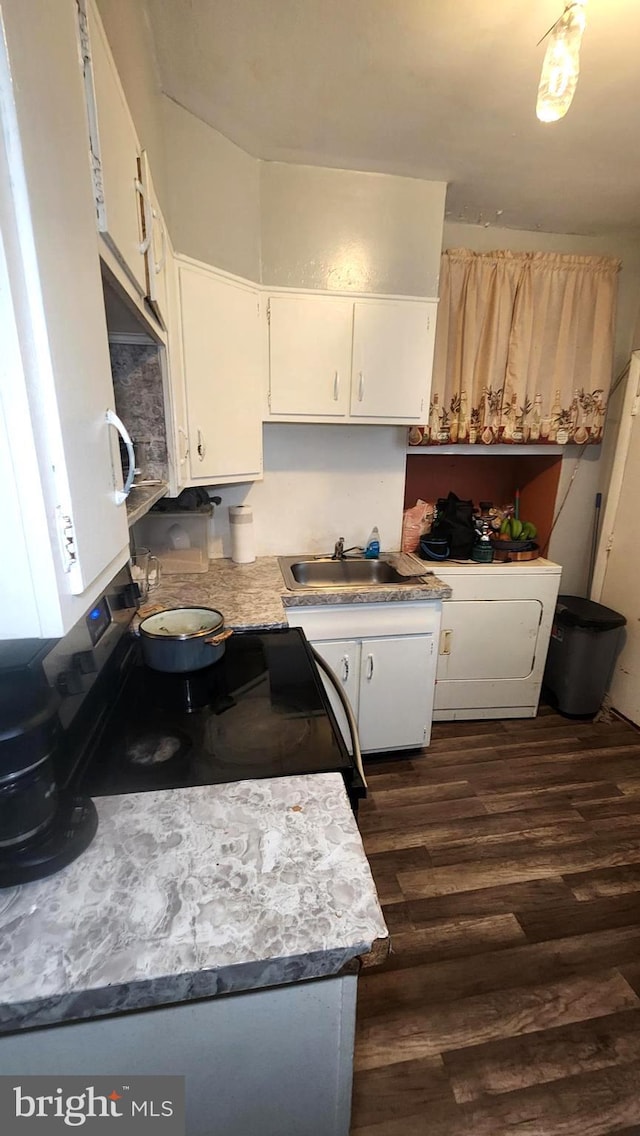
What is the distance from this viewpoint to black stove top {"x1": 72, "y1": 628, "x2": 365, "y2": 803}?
85cm

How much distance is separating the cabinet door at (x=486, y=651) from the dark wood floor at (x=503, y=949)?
33 centimetres

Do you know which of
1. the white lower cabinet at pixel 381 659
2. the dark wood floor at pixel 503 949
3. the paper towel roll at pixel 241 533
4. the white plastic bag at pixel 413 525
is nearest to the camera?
the dark wood floor at pixel 503 949

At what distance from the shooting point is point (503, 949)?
4.55 ft

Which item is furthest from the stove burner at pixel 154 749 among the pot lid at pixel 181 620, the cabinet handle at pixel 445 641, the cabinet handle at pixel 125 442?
the cabinet handle at pixel 445 641

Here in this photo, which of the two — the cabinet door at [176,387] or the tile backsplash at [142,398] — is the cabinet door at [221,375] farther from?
the tile backsplash at [142,398]

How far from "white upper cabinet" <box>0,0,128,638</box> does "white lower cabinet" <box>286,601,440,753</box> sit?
1374 mm

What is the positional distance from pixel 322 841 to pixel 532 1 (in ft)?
6.25

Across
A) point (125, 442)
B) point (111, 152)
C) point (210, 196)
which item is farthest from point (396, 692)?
point (210, 196)

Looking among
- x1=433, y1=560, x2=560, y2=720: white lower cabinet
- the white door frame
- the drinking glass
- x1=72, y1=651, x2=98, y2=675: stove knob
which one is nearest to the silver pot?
x1=72, y1=651, x2=98, y2=675: stove knob

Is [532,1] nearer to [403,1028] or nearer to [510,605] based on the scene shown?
[510,605]

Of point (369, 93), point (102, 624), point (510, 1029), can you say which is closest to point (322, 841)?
point (102, 624)

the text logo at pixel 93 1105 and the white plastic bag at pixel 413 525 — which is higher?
the white plastic bag at pixel 413 525

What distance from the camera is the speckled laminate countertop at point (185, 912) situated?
505 mm

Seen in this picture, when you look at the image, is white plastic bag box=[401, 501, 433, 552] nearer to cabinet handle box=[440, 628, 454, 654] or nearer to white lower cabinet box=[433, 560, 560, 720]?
white lower cabinet box=[433, 560, 560, 720]
